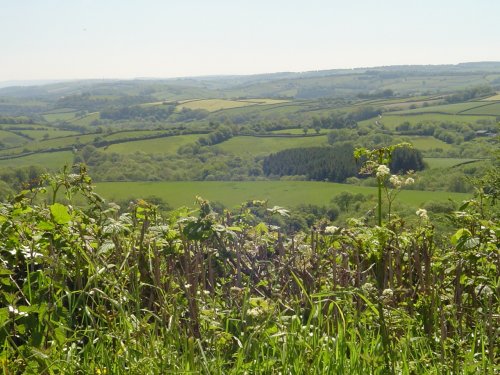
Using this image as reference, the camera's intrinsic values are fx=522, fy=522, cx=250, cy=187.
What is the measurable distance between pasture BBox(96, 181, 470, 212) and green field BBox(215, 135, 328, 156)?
101 feet

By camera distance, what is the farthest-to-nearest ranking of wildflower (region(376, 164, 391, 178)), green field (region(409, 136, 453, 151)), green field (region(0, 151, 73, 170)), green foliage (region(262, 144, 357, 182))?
green field (region(409, 136, 453, 151)) → green field (region(0, 151, 73, 170)) → green foliage (region(262, 144, 357, 182)) → wildflower (region(376, 164, 391, 178))

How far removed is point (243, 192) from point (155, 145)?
55.5 m

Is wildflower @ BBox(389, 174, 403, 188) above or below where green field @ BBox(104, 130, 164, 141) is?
above

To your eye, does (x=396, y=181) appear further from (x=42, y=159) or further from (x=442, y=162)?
(x=42, y=159)

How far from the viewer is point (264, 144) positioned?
118 metres

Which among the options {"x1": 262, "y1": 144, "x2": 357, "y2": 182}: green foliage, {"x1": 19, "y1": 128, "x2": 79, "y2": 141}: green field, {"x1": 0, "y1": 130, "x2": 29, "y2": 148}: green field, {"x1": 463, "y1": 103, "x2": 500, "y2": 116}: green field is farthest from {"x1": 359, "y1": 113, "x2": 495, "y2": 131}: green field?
{"x1": 0, "y1": 130, "x2": 29, "y2": 148}: green field

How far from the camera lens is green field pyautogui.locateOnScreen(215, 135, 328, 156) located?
113625 millimetres

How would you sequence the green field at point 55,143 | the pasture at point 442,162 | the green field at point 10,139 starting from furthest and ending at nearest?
1. the green field at point 10,139
2. the green field at point 55,143
3. the pasture at point 442,162

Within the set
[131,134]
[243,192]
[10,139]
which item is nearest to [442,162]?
[243,192]

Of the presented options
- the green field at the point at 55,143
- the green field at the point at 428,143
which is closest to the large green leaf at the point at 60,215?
the green field at the point at 428,143

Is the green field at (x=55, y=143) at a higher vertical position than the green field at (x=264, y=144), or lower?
higher

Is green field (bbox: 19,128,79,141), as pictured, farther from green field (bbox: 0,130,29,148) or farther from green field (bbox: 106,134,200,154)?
green field (bbox: 106,134,200,154)

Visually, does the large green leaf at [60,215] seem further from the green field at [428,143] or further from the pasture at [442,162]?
the green field at [428,143]

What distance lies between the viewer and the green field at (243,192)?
2530 inches
